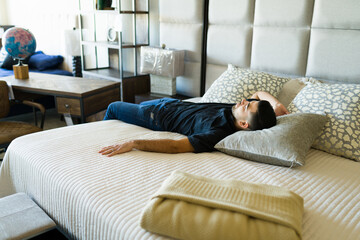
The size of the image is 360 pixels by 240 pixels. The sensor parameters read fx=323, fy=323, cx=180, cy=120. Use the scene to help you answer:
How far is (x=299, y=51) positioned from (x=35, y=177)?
182 cm

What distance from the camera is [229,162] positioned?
1.51 meters

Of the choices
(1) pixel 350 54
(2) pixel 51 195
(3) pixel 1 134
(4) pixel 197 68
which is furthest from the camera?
(4) pixel 197 68

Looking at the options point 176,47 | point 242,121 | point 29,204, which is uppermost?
point 176,47

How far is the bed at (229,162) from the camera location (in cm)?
113

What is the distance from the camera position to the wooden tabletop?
255 centimetres

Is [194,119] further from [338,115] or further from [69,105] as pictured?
[69,105]

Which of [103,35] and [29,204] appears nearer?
[29,204]

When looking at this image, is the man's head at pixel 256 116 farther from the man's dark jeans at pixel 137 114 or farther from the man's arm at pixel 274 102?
the man's dark jeans at pixel 137 114

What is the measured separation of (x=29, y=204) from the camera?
1.38 m

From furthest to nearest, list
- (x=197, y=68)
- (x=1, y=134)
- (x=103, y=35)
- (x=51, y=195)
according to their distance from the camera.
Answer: (x=103, y=35) < (x=197, y=68) < (x=1, y=134) < (x=51, y=195)

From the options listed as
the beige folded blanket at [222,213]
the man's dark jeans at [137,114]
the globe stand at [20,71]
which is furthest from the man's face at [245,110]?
the globe stand at [20,71]

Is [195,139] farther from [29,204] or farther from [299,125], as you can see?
[29,204]

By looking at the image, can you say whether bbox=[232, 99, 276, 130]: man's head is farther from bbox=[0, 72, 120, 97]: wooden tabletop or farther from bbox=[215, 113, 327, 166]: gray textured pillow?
bbox=[0, 72, 120, 97]: wooden tabletop

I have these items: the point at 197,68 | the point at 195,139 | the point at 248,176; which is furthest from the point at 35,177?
the point at 197,68
